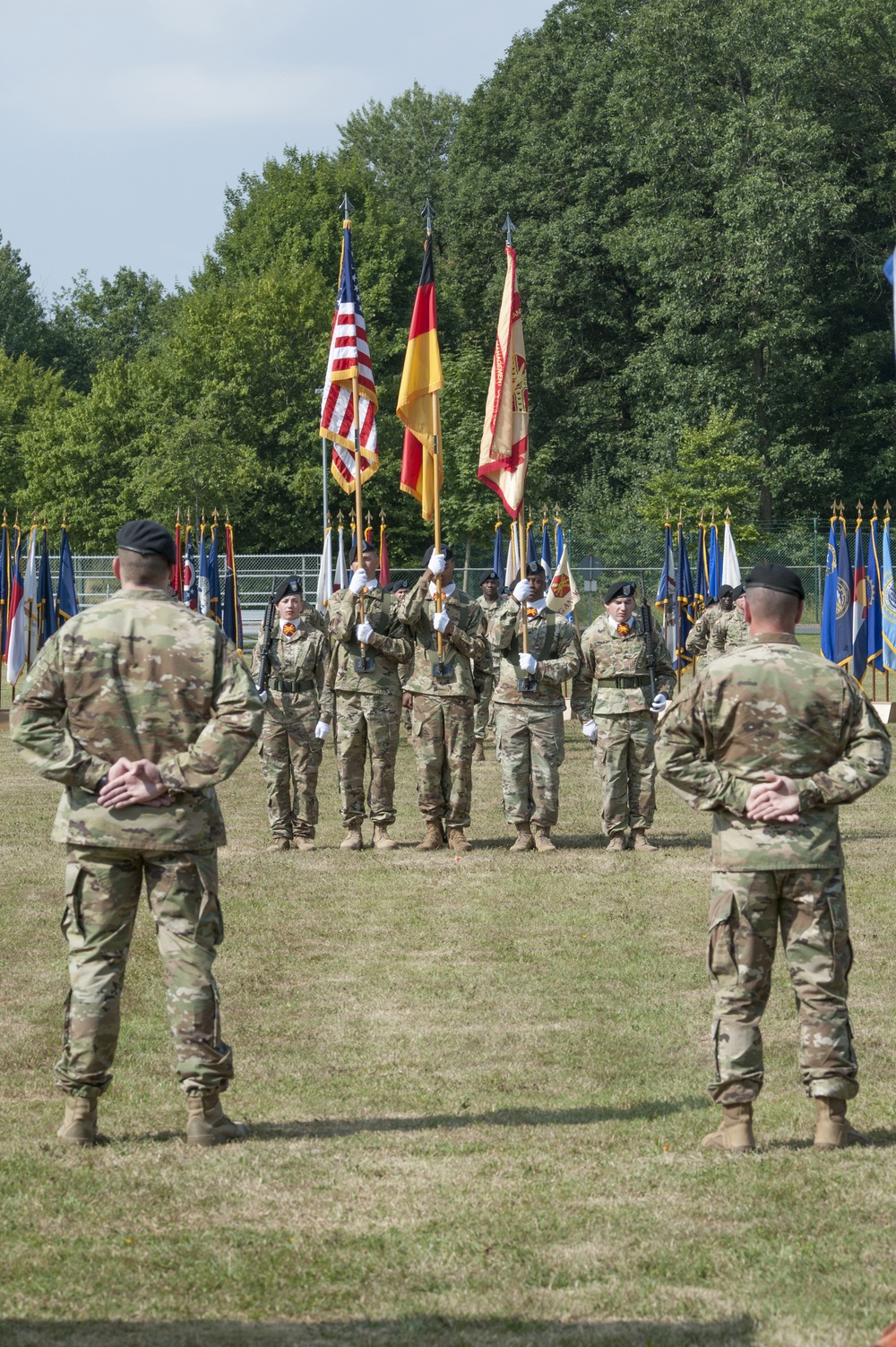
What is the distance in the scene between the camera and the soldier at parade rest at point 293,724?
13.9 meters

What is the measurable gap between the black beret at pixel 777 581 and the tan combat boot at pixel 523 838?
7.58 m

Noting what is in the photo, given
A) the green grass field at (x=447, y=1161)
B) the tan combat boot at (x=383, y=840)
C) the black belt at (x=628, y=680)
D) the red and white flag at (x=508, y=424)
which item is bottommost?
the tan combat boot at (x=383, y=840)

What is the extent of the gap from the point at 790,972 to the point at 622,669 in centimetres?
780

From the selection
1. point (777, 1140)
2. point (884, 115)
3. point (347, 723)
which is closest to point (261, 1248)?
point (777, 1140)

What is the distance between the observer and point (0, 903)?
37.2ft

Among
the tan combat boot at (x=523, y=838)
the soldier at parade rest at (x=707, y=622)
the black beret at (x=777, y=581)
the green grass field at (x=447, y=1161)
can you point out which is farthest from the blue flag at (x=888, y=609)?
the black beret at (x=777, y=581)

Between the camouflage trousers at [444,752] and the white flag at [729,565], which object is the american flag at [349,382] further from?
the white flag at [729,565]

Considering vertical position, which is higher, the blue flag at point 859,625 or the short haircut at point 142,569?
the short haircut at point 142,569

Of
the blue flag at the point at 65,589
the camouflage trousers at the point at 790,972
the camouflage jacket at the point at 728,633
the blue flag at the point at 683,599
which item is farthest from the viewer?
the blue flag at the point at 683,599

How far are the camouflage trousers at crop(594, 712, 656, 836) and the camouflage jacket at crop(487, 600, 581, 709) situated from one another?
54 cm

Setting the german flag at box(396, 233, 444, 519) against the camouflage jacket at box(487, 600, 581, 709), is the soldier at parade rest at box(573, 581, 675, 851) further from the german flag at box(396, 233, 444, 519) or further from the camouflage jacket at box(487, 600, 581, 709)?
the german flag at box(396, 233, 444, 519)

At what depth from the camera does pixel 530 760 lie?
13.9 meters

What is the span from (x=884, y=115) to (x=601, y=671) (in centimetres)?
4116

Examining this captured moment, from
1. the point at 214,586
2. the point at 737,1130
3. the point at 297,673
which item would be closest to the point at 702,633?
the point at 297,673
